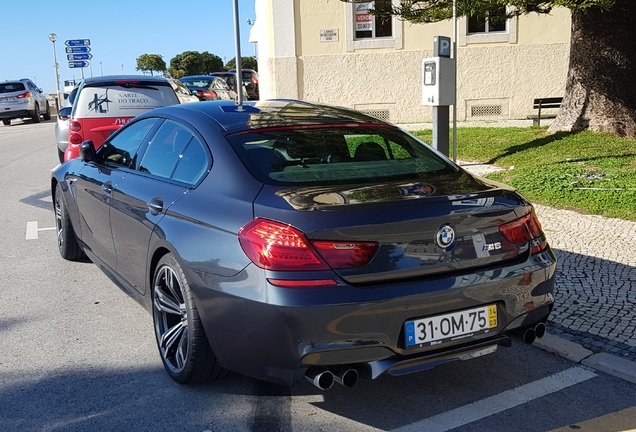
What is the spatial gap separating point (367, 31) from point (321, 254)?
58.0ft

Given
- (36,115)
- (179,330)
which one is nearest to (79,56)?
(36,115)

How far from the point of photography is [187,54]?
9525 centimetres

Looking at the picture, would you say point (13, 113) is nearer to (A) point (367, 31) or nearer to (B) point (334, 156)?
(A) point (367, 31)

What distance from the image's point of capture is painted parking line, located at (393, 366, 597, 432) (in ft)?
10.6

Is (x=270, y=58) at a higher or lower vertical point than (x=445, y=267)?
higher

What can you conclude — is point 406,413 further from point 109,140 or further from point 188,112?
point 109,140

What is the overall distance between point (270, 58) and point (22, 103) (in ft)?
50.5

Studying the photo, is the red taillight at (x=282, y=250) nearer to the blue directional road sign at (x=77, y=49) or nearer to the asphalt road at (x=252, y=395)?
the asphalt road at (x=252, y=395)

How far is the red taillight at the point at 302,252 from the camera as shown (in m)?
2.95

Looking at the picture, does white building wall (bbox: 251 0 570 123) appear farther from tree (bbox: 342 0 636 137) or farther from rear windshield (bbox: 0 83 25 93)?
rear windshield (bbox: 0 83 25 93)

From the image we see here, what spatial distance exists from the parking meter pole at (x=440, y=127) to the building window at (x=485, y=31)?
11.6m

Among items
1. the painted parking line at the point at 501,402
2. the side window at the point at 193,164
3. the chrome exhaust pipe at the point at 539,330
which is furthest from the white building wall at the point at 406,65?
the chrome exhaust pipe at the point at 539,330

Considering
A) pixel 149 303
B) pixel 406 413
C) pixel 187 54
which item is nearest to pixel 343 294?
pixel 406 413

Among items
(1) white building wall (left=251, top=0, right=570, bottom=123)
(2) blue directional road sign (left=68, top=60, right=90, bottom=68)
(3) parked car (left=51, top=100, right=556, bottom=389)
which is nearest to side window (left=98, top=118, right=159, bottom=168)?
(3) parked car (left=51, top=100, right=556, bottom=389)
